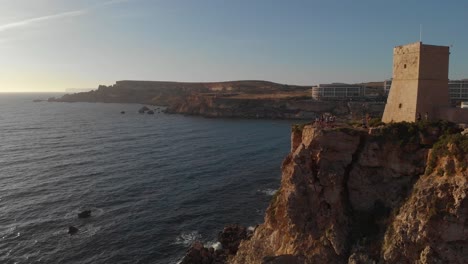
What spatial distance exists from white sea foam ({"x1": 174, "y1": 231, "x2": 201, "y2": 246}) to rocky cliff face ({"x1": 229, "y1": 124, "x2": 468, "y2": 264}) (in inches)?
416

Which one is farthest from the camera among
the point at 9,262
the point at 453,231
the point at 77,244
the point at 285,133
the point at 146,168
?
the point at 285,133

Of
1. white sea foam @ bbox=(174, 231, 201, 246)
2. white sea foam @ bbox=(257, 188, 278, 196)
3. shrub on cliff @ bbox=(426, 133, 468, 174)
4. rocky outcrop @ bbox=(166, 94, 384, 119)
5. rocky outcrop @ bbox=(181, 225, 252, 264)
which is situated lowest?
white sea foam @ bbox=(174, 231, 201, 246)

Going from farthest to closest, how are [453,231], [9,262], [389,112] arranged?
1. [9,262]
2. [389,112]
3. [453,231]

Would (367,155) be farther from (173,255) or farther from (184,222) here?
(184,222)

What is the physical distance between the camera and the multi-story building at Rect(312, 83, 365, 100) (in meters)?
170

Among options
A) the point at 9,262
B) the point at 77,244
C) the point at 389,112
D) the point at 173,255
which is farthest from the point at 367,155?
the point at 9,262

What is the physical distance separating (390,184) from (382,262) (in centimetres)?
562

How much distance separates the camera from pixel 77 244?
1535 inches

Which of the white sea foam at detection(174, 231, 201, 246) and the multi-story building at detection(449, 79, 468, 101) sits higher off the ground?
the multi-story building at detection(449, 79, 468, 101)

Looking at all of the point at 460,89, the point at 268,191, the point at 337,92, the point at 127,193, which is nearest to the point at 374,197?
the point at 268,191

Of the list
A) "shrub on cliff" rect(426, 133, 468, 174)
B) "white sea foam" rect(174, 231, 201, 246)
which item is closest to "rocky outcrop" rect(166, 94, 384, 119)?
"white sea foam" rect(174, 231, 201, 246)

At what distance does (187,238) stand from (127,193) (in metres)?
16.6

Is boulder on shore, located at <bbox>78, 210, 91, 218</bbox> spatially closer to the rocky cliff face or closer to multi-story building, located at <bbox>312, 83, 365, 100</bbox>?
the rocky cliff face

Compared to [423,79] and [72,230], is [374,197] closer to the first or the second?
[423,79]
